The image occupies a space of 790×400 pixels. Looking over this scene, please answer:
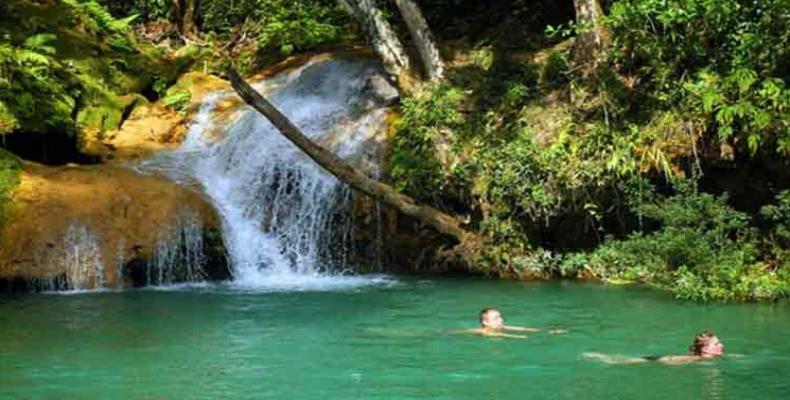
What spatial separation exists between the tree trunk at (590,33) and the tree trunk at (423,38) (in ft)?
8.19

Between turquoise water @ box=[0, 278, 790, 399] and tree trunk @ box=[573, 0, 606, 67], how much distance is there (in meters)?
3.72

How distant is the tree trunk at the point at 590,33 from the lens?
1602 cm

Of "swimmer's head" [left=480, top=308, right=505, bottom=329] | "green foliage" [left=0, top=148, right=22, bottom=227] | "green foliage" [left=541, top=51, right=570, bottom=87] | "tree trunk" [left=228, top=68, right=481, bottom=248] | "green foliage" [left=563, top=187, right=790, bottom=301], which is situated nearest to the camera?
"swimmer's head" [left=480, top=308, right=505, bottom=329]

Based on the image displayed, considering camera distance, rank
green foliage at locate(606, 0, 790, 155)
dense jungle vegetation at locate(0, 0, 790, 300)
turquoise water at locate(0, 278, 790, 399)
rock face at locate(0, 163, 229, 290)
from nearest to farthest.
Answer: turquoise water at locate(0, 278, 790, 399) → dense jungle vegetation at locate(0, 0, 790, 300) → green foliage at locate(606, 0, 790, 155) → rock face at locate(0, 163, 229, 290)

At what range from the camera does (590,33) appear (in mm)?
16297

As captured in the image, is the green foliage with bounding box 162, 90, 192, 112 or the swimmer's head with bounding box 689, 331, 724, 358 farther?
the green foliage with bounding box 162, 90, 192, 112

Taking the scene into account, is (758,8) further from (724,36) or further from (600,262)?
(600,262)

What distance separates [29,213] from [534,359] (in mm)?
8698

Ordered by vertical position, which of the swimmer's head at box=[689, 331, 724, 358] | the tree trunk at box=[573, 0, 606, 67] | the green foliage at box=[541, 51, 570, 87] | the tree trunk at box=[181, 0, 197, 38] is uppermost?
the tree trunk at box=[181, 0, 197, 38]

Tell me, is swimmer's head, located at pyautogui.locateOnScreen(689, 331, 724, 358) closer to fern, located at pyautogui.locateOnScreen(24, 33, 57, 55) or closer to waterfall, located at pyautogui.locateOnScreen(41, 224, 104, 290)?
waterfall, located at pyautogui.locateOnScreen(41, 224, 104, 290)

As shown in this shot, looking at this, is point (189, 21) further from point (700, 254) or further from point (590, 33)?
point (700, 254)

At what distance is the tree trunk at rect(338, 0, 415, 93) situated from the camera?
57.9 ft

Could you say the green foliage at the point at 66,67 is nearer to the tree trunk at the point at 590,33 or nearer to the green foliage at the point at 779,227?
the tree trunk at the point at 590,33

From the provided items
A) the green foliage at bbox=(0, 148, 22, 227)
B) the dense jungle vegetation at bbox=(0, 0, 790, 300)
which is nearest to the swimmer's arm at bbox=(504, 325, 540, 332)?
the dense jungle vegetation at bbox=(0, 0, 790, 300)
